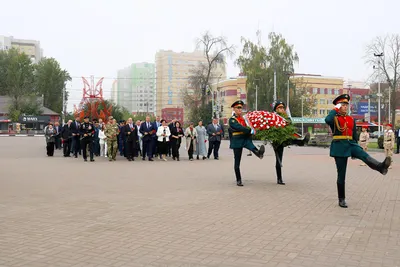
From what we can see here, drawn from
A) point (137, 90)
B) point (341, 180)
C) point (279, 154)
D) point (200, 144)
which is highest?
point (137, 90)

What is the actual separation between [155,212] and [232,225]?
150 centimetres

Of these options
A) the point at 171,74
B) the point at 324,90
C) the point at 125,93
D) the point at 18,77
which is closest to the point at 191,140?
the point at 18,77

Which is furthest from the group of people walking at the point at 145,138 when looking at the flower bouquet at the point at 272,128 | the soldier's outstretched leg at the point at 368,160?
the soldier's outstretched leg at the point at 368,160

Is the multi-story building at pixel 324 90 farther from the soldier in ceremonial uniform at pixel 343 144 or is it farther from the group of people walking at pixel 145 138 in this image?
the soldier in ceremonial uniform at pixel 343 144

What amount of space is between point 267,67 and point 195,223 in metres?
55.8

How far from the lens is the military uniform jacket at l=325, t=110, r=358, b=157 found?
815 centimetres

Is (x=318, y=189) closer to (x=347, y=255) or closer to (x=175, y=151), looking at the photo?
(x=347, y=255)

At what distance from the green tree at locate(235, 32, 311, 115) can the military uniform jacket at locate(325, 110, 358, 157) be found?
2036 inches

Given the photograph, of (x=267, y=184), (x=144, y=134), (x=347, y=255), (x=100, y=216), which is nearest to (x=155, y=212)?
(x=100, y=216)

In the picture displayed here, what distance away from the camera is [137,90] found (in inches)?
5758

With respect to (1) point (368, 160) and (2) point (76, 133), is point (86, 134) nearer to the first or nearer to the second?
(2) point (76, 133)

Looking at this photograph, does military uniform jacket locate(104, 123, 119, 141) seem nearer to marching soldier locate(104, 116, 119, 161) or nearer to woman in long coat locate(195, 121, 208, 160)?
marching soldier locate(104, 116, 119, 161)

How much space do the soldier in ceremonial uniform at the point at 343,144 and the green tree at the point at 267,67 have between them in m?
51.7

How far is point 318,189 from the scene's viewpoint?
1023 cm
